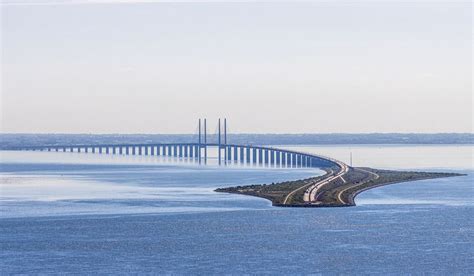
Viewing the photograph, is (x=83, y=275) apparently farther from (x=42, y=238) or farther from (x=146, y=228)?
(x=146, y=228)

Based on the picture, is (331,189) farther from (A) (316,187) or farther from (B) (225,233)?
(B) (225,233)

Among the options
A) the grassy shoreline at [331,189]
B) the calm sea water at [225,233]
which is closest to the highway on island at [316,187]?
the grassy shoreline at [331,189]

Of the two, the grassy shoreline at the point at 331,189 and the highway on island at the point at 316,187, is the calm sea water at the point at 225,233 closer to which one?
the grassy shoreline at the point at 331,189

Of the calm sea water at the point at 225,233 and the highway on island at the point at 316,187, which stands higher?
the highway on island at the point at 316,187

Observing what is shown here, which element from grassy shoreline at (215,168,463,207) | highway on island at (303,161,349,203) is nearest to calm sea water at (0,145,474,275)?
grassy shoreline at (215,168,463,207)

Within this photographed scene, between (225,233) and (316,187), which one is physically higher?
(316,187)

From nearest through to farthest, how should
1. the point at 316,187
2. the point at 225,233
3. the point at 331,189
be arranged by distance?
1. the point at 225,233
2. the point at 331,189
3. the point at 316,187

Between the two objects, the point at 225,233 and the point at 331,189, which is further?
the point at 331,189

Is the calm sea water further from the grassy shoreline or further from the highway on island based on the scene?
the highway on island

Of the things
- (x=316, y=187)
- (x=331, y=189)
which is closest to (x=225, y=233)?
(x=331, y=189)
